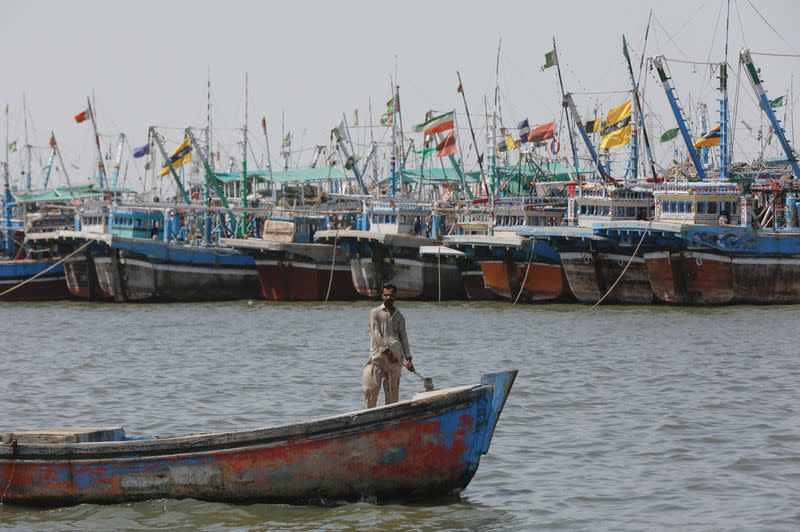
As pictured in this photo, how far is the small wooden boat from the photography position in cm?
1473

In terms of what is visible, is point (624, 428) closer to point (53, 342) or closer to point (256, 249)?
point (53, 342)

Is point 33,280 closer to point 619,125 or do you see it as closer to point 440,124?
point 440,124

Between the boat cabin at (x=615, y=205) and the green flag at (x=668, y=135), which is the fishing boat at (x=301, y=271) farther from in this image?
the green flag at (x=668, y=135)

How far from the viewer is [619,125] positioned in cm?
5681

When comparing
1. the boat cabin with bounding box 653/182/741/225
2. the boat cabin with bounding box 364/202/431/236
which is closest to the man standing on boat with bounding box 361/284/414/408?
the boat cabin with bounding box 653/182/741/225

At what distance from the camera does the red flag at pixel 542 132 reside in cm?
6031

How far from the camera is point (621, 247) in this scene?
173 feet

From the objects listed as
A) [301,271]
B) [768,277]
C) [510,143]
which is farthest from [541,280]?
[510,143]

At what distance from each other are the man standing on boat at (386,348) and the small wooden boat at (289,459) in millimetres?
1380

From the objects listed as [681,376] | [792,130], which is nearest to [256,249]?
[792,130]

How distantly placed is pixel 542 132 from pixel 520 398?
38191mm

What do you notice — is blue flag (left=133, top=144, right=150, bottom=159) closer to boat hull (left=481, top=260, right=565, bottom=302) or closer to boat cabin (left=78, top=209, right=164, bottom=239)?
boat cabin (left=78, top=209, right=164, bottom=239)

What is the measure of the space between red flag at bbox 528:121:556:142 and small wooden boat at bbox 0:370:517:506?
151 feet

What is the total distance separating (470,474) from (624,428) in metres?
5.72
